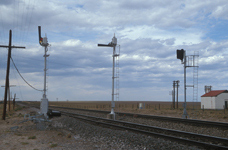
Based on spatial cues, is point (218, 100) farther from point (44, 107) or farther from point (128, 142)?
point (128, 142)

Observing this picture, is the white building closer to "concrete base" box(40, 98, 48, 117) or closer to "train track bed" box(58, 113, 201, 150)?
"concrete base" box(40, 98, 48, 117)

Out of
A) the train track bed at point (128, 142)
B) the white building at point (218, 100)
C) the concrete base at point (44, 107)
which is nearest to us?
the train track bed at point (128, 142)

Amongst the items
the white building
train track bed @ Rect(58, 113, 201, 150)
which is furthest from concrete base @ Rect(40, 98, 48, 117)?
the white building

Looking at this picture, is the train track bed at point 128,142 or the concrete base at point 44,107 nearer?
the train track bed at point 128,142

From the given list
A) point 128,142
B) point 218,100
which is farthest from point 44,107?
point 218,100

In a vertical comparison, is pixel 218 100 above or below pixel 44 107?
above

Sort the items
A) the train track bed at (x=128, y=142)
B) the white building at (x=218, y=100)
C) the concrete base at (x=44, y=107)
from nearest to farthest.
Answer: the train track bed at (x=128, y=142)
the concrete base at (x=44, y=107)
the white building at (x=218, y=100)

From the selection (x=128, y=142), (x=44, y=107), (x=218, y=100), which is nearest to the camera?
(x=128, y=142)

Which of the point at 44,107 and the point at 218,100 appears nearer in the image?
the point at 44,107

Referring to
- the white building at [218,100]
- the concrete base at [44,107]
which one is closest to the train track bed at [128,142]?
the concrete base at [44,107]

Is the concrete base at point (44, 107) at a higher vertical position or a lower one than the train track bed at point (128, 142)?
higher

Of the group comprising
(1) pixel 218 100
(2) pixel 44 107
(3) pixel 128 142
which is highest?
(1) pixel 218 100

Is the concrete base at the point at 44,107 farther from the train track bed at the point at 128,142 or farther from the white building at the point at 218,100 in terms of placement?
the white building at the point at 218,100

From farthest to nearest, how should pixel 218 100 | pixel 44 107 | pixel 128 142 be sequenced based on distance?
1. pixel 218 100
2. pixel 44 107
3. pixel 128 142
